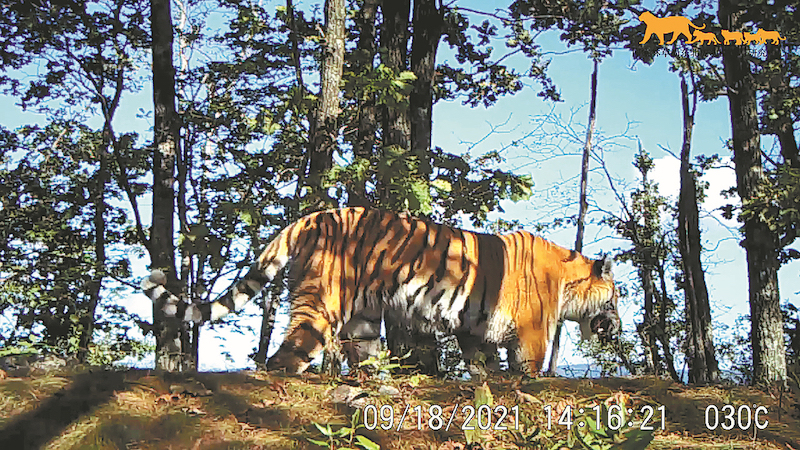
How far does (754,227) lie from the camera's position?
33.6 ft

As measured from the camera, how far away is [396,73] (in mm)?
7449

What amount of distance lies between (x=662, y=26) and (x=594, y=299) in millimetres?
5726

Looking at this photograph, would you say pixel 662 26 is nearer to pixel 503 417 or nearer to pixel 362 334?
pixel 362 334

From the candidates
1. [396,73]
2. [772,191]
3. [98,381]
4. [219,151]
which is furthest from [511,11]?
[98,381]

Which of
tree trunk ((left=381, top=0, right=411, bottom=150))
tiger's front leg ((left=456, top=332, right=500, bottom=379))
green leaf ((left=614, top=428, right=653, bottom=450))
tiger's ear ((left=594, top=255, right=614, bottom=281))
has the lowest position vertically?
green leaf ((left=614, top=428, right=653, bottom=450))

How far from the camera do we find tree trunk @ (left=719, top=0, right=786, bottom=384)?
31.8 feet

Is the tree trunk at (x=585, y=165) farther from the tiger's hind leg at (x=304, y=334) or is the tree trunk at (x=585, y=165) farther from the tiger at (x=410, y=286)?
the tiger's hind leg at (x=304, y=334)

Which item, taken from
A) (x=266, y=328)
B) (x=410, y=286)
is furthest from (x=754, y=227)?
(x=266, y=328)

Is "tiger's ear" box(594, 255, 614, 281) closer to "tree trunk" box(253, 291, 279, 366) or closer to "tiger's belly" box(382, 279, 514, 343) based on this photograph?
"tiger's belly" box(382, 279, 514, 343)

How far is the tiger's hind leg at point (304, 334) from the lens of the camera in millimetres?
5348

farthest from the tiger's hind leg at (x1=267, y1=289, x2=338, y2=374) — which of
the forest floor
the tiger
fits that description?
the forest floor

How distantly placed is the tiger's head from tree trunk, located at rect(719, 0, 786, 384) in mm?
3391

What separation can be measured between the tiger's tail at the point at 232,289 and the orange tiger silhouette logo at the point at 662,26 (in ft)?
25.1

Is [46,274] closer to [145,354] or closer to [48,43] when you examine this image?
[145,354]
